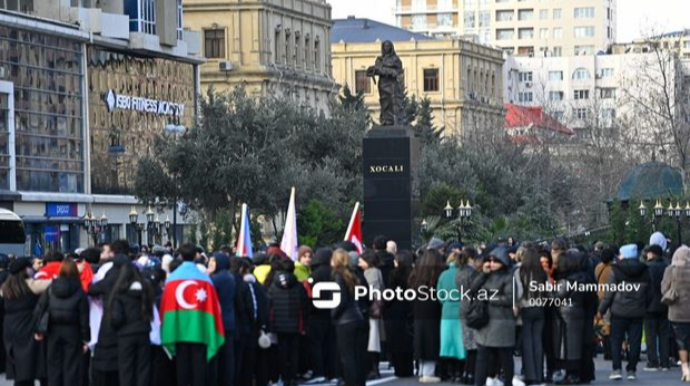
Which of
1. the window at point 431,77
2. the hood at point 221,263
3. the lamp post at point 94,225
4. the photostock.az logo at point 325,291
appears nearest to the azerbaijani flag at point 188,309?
the hood at point 221,263

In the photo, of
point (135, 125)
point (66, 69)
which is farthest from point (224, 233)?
point (135, 125)

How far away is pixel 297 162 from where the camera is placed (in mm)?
66000

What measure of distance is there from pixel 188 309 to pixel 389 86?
67.5 ft

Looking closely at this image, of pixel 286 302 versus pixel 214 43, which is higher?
pixel 214 43

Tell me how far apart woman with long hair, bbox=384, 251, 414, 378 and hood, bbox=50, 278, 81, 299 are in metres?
5.37

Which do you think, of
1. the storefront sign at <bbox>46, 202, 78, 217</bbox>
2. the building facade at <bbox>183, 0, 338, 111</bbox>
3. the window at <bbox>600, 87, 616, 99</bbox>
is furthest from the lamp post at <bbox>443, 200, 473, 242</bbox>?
the window at <bbox>600, 87, 616, 99</bbox>

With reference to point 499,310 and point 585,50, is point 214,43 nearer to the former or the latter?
point 499,310

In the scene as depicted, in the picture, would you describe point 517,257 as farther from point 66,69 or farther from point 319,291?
point 66,69

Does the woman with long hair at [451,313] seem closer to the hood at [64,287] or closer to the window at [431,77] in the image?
the hood at [64,287]

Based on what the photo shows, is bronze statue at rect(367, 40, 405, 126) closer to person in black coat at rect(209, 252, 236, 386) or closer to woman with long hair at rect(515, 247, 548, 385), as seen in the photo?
woman with long hair at rect(515, 247, 548, 385)

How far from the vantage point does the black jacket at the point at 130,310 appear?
836 inches

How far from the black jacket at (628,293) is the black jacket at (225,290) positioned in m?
5.72

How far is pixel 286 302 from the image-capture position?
24.0m

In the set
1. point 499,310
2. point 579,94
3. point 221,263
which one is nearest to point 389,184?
point 499,310
